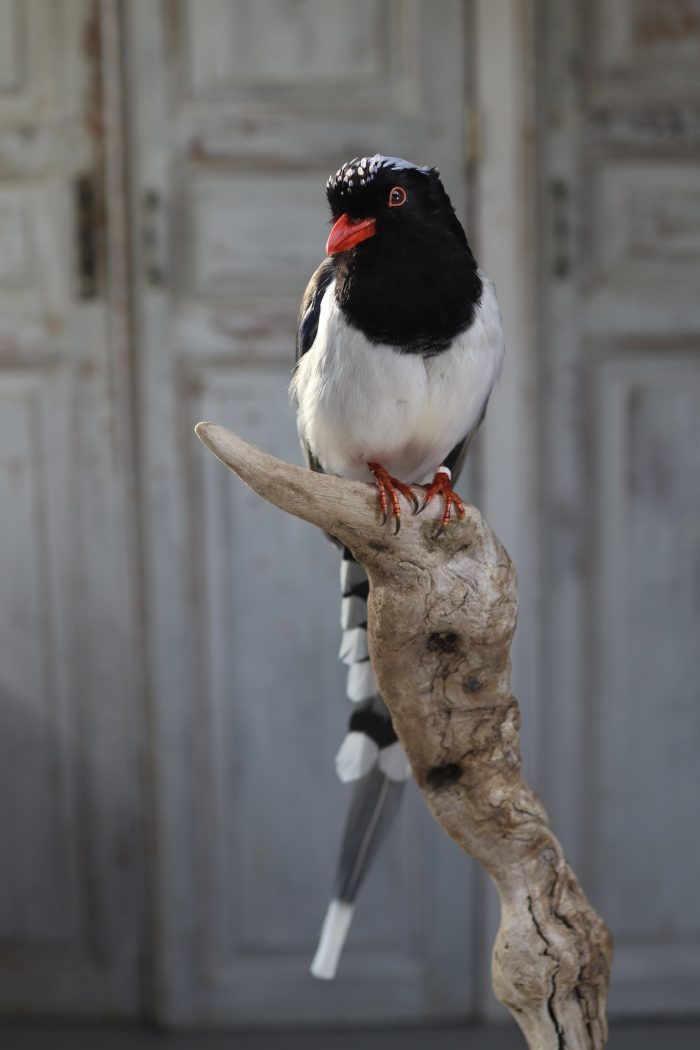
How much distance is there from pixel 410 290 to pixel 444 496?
0.21 meters

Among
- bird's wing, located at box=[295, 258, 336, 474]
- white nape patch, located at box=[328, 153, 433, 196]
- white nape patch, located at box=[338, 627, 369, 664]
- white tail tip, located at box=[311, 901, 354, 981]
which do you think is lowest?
white tail tip, located at box=[311, 901, 354, 981]

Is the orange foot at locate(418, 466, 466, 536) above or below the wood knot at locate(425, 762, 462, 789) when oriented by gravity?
above

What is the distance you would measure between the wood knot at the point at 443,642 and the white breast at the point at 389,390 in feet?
0.62

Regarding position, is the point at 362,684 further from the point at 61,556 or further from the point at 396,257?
the point at 61,556

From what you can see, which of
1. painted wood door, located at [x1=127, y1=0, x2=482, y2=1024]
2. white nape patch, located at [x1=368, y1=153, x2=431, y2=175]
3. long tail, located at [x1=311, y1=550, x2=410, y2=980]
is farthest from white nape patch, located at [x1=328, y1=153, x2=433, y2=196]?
painted wood door, located at [x1=127, y1=0, x2=482, y2=1024]

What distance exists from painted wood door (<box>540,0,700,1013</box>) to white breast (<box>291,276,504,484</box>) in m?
1.04

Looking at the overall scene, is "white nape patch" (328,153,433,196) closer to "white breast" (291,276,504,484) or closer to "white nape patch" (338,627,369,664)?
"white breast" (291,276,504,484)

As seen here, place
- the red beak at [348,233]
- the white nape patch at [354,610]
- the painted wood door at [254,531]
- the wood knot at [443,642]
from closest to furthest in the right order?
the red beak at [348,233]
the wood knot at [443,642]
the white nape patch at [354,610]
the painted wood door at [254,531]

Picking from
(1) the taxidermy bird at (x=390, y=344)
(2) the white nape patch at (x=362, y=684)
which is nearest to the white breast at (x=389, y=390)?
(1) the taxidermy bird at (x=390, y=344)

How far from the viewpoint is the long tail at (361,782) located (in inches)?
46.2

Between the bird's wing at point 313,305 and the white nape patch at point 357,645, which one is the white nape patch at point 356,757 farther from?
the bird's wing at point 313,305

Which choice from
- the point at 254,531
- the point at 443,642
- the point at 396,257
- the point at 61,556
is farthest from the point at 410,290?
the point at 61,556

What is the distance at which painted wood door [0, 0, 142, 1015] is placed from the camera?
2.05m

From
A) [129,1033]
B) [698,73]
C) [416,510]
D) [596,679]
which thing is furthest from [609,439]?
[129,1033]
